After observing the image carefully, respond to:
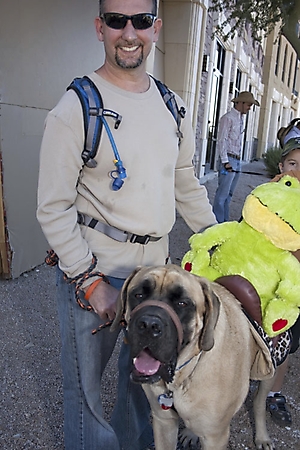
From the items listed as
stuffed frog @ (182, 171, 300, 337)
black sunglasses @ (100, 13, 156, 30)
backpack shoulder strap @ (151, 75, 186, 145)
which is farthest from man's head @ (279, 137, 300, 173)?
black sunglasses @ (100, 13, 156, 30)

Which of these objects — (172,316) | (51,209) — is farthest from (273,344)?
(51,209)

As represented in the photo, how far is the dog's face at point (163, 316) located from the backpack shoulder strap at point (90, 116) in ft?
1.72

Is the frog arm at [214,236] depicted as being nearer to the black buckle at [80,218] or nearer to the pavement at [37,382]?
the black buckle at [80,218]

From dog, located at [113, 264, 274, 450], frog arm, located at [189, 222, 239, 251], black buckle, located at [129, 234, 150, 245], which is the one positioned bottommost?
dog, located at [113, 264, 274, 450]

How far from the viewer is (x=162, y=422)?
7.20 ft

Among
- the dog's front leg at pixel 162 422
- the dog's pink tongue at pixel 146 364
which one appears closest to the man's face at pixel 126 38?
the dog's pink tongue at pixel 146 364

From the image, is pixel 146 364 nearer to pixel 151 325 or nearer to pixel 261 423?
pixel 151 325

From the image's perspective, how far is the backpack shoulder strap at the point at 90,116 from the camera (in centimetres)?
168

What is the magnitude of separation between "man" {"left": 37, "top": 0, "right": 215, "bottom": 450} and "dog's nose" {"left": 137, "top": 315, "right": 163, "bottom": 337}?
0.85 ft

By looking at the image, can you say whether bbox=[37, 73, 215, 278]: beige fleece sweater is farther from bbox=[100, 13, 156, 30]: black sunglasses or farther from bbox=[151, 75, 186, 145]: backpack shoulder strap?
bbox=[100, 13, 156, 30]: black sunglasses

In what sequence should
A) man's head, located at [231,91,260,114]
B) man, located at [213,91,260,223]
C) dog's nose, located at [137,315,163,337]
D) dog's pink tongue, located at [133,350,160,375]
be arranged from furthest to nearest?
man's head, located at [231,91,260,114]
man, located at [213,91,260,223]
dog's pink tongue, located at [133,350,160,375]
dog's nose, located at [137,315,163,337]

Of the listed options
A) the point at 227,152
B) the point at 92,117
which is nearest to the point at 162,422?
the point at 92,117

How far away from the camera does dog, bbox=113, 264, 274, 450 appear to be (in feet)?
5.26

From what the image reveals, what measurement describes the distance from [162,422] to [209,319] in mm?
786
